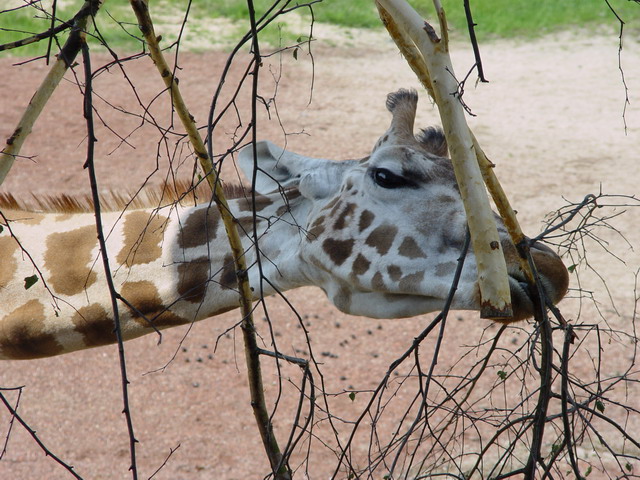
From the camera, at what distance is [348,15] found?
1186 centimetres

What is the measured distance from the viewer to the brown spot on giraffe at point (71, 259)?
2.58m

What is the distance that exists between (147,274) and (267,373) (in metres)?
2.46

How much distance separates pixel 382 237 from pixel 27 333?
3.97ft

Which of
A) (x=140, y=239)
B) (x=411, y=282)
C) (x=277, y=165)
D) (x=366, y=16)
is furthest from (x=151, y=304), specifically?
(x=366, y=16)

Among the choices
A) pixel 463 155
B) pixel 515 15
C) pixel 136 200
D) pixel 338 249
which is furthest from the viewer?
pixel 515 15

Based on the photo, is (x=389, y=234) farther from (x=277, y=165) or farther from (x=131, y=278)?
(x=131, y=278)

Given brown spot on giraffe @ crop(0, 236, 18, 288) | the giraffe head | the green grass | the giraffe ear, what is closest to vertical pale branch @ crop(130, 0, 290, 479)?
the giraffe head

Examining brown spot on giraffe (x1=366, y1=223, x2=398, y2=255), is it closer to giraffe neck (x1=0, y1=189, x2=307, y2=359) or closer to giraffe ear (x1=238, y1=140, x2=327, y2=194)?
giraffe neck (x1=0, y1=189, x2=307, y2=359)

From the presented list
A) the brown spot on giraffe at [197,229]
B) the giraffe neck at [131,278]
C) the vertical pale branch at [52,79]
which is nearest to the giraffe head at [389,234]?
the giraffe neck at [131,278]

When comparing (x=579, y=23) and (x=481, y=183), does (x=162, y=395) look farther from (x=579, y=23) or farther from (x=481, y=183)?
(x=579, y=23)

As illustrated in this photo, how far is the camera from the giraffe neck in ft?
8.20

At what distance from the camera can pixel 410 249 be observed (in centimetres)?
229

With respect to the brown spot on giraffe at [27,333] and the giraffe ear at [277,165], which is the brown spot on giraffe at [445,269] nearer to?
the giraffe ear at [277,165]

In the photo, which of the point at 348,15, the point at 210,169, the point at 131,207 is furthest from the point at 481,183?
the point at 348,15
